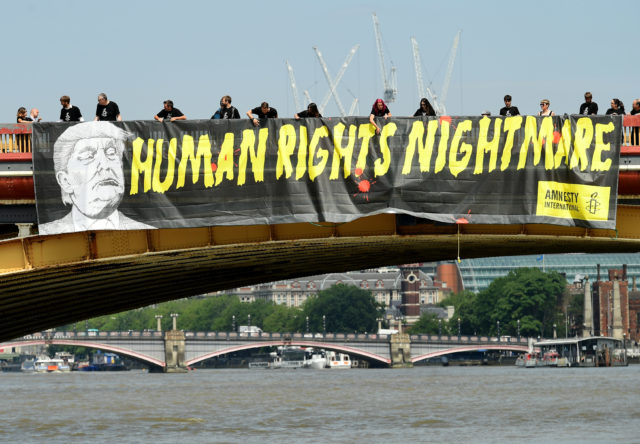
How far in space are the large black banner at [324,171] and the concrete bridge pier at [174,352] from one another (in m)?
165

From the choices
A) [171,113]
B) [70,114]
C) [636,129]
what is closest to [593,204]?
[636,129]

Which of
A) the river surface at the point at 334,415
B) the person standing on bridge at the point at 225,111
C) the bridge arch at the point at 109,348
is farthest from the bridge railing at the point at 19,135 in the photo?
the bridge arch at the point at 109,348

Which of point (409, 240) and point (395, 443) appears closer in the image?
point (409, 240)

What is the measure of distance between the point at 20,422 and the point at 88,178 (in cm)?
4669

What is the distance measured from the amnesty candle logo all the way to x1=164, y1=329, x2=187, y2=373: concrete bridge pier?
166 meters

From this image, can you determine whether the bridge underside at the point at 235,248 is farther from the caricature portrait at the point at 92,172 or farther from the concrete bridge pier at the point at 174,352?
the concrete bridge pier at the point at 174,352

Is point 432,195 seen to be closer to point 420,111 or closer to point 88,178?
point 420,111

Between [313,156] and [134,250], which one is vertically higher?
[313,156]

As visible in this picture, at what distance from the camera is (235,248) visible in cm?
2722

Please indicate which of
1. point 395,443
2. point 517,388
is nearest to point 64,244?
point 395,443

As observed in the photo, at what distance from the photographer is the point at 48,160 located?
26547mm

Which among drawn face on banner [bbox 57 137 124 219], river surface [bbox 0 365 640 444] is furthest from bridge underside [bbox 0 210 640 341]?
river surface [bbox 0 365 640 444]

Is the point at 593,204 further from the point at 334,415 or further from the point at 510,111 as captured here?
the point at 334,415

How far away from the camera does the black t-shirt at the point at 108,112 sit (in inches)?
1049
